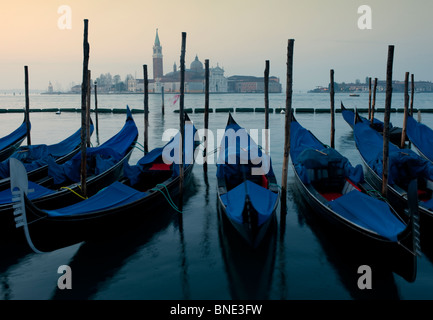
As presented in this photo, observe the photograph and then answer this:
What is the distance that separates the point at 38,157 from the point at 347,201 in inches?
273

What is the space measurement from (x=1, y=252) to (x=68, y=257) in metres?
1.00

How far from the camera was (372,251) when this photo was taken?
4586mm

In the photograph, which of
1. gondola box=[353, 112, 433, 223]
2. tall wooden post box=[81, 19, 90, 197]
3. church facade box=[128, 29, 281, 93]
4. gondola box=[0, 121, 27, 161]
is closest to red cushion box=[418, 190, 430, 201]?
gondola box=[353, 112, 433, 223]

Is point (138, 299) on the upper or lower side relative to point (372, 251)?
lower

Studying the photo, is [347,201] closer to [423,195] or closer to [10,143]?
[423,195]

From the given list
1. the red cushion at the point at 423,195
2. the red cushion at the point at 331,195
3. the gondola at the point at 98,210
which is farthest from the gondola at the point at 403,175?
the gondola at the point at 98,210

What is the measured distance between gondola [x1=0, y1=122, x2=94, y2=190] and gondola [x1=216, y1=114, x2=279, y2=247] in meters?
3.64

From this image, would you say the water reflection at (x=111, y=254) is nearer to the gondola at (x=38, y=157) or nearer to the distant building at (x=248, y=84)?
the gondola at (x=38, y=157)

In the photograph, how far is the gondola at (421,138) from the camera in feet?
30.2

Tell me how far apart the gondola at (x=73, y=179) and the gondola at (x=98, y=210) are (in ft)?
1.30

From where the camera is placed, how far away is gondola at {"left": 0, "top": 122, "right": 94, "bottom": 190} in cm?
749

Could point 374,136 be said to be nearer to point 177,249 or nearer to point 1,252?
point 177,249
